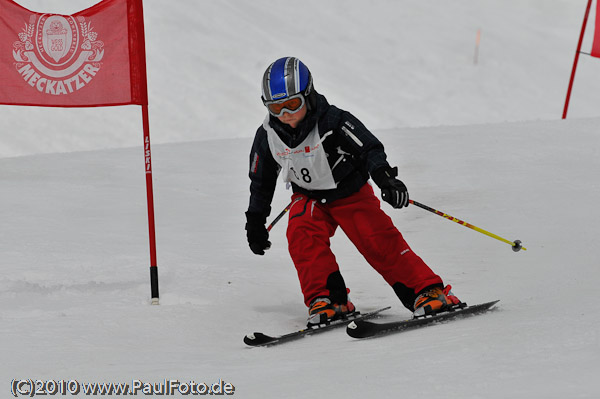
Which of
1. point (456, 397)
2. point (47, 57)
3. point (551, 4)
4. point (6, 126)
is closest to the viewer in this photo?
point (456, 397)

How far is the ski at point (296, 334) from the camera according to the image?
4137mm

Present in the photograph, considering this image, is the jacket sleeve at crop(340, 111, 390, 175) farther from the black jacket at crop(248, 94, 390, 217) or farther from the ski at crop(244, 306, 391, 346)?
the ski at crop(244, 306, 391, 346)

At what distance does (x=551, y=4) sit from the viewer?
3484cm

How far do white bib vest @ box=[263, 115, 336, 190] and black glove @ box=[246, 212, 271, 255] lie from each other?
0.34m

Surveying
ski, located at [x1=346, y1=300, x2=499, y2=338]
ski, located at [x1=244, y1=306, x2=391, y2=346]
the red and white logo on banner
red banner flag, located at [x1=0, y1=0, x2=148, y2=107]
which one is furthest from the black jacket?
the red and white logo on banner

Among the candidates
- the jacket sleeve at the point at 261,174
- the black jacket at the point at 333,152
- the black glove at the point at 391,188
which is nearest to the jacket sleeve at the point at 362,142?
the black jacket at the point at 333,152

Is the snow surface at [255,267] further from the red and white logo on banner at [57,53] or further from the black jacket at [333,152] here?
the red and white logo on banner at [57,53]

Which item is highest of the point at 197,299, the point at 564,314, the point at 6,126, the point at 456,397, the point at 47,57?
the point at 6,126

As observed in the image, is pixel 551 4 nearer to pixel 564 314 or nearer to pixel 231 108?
pixel 231 108

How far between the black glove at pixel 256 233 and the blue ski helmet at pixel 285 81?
0.80m

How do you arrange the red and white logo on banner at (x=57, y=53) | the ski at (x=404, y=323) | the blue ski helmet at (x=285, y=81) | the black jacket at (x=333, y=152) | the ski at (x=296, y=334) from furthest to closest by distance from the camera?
the red and white logo on banner at (x=57, y=53) < the black jacket at (x=333, y=152) < the blue ski helmet at (x=285, y=81) < the ski at (x=296, y=334) < the ski at (x=404, y=323)

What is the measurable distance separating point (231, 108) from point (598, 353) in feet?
61.1

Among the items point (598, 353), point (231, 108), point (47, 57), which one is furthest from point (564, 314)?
point (231, 108)

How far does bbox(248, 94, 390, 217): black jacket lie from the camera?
464 cm
